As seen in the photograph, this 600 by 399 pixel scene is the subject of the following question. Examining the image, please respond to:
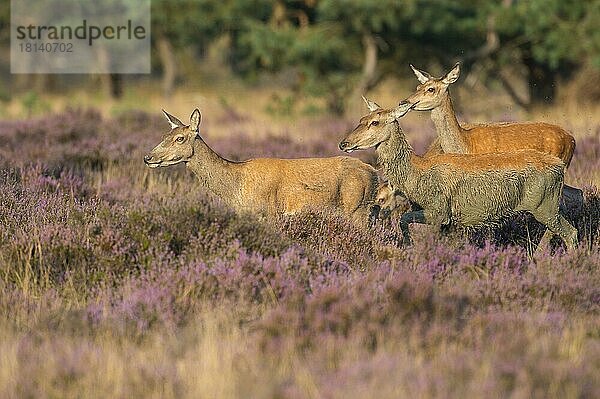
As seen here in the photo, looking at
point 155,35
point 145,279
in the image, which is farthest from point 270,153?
point 155,35

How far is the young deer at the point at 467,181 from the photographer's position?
26.6 feet

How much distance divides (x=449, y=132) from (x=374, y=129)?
2070mm

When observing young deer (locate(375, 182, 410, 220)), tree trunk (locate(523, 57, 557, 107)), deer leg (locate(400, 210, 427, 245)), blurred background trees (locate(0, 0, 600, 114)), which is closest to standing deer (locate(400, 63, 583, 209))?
young deer (locate(375, 182, 410, 220))

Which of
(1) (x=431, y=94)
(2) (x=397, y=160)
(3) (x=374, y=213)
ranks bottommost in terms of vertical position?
(3) (x=374, y=213)

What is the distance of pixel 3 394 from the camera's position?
4934 mm

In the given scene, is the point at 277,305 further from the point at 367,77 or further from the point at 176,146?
the point at 367,77

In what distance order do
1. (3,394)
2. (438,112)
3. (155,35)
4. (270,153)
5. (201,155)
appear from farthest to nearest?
(155,35)
(270,153)
(438,112)
(201,155)
(3,394)

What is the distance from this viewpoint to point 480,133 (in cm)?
1038

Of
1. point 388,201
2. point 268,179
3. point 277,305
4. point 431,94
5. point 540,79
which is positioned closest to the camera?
point 277,305

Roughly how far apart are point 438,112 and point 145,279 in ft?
15.0

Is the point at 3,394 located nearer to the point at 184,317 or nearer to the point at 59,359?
the point at 59,359

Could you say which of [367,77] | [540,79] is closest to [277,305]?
[367,77]

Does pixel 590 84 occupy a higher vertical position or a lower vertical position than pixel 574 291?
higher

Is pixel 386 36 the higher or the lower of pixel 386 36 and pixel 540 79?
the higher
